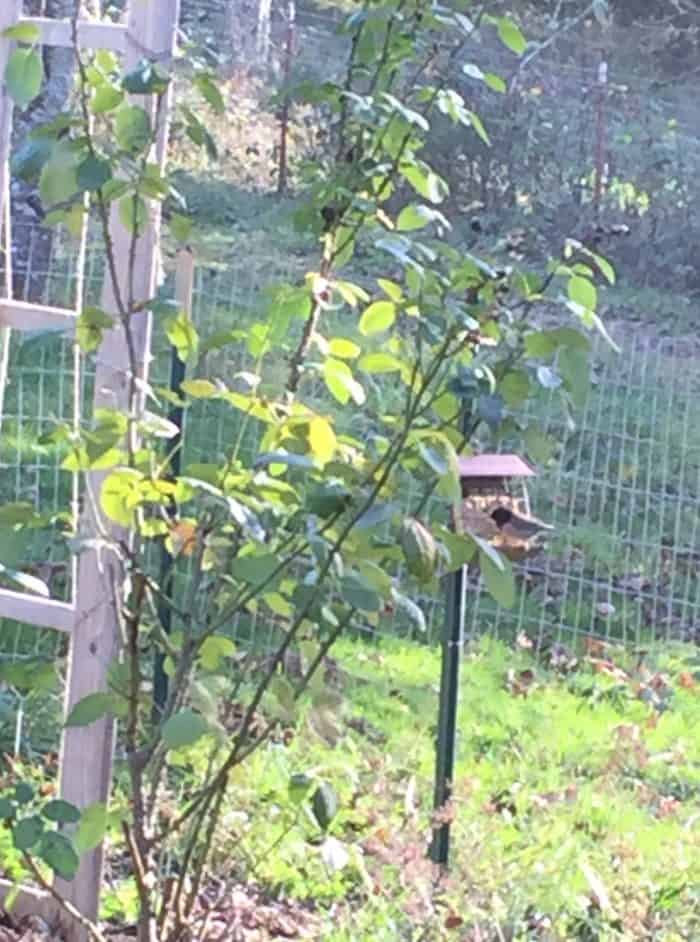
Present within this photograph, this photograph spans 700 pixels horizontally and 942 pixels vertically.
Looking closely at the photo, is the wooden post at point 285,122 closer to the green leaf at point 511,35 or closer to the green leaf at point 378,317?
the green leaf at point 511,35

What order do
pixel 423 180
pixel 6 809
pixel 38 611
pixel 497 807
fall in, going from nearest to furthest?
1. pixel 6 809
2. pixel 423 180
3. pixel 38 611
4. pixel 497 807

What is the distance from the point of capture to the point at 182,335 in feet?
8.55

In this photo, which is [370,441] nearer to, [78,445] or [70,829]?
[78,445]

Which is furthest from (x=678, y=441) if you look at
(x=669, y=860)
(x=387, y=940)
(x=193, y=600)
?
(x=193, y=600)

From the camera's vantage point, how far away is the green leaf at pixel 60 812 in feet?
8.18

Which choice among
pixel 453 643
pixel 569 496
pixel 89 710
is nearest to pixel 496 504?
pixel 453 643

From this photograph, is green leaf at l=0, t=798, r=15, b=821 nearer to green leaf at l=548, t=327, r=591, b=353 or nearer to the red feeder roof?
green leaf at l=548, t=327, r=591, b=353

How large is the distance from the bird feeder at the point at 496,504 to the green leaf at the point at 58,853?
131 cm

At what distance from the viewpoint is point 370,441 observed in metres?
2.57

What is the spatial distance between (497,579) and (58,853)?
767 mm

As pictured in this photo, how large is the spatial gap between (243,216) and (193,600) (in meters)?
9.60

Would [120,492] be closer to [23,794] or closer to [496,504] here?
[23,794]

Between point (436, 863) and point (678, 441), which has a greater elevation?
point (678, 441)

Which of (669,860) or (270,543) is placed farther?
(669,860)
